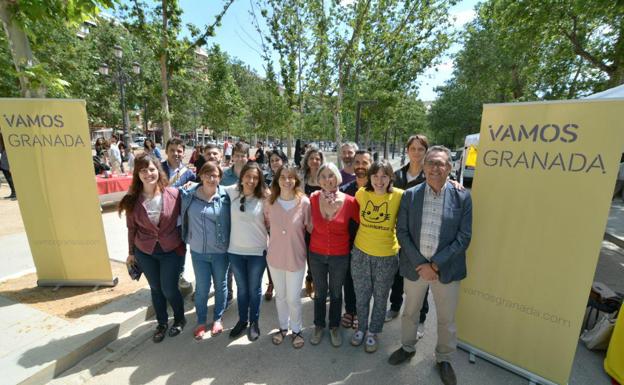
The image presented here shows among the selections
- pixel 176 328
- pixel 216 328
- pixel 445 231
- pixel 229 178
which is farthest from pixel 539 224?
pixel 176 328

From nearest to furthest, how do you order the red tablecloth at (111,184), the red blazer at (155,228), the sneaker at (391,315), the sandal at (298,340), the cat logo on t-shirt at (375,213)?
the cat logo on t-shirt at (375,213) < the red blazer at (155,228) < the sandal at (298,340) < the sneaker at (391,315) < the red tablecloth at (111,184)

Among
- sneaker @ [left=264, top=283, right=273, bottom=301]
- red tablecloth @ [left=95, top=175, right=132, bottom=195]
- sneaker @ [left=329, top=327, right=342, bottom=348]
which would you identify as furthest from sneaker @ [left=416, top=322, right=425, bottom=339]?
red tablecloth @ [left=95, top=175, right=132, bottom=195]

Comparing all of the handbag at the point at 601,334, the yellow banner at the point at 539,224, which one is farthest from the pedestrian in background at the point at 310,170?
the handbag at the point at 601,334

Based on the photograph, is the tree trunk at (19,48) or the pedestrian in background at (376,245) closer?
the pedestrian in background at (376,245)

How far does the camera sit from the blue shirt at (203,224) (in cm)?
287

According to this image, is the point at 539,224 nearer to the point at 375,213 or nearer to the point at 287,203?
the point at 375,213

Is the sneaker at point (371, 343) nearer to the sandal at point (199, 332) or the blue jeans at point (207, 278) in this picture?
the blue jeans at point (207, 278)

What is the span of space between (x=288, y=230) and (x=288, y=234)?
39 mm

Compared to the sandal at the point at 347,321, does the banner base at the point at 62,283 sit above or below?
above

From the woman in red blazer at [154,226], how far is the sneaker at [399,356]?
2359 millimetres

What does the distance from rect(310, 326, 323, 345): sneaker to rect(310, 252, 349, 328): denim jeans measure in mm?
44

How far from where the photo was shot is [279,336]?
10.1 feet

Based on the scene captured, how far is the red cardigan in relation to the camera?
8.99 ft

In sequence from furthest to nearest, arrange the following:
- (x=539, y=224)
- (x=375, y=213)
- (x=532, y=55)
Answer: (x=532, y=55) → (x=375, y=213) → (x=539, y=224)
